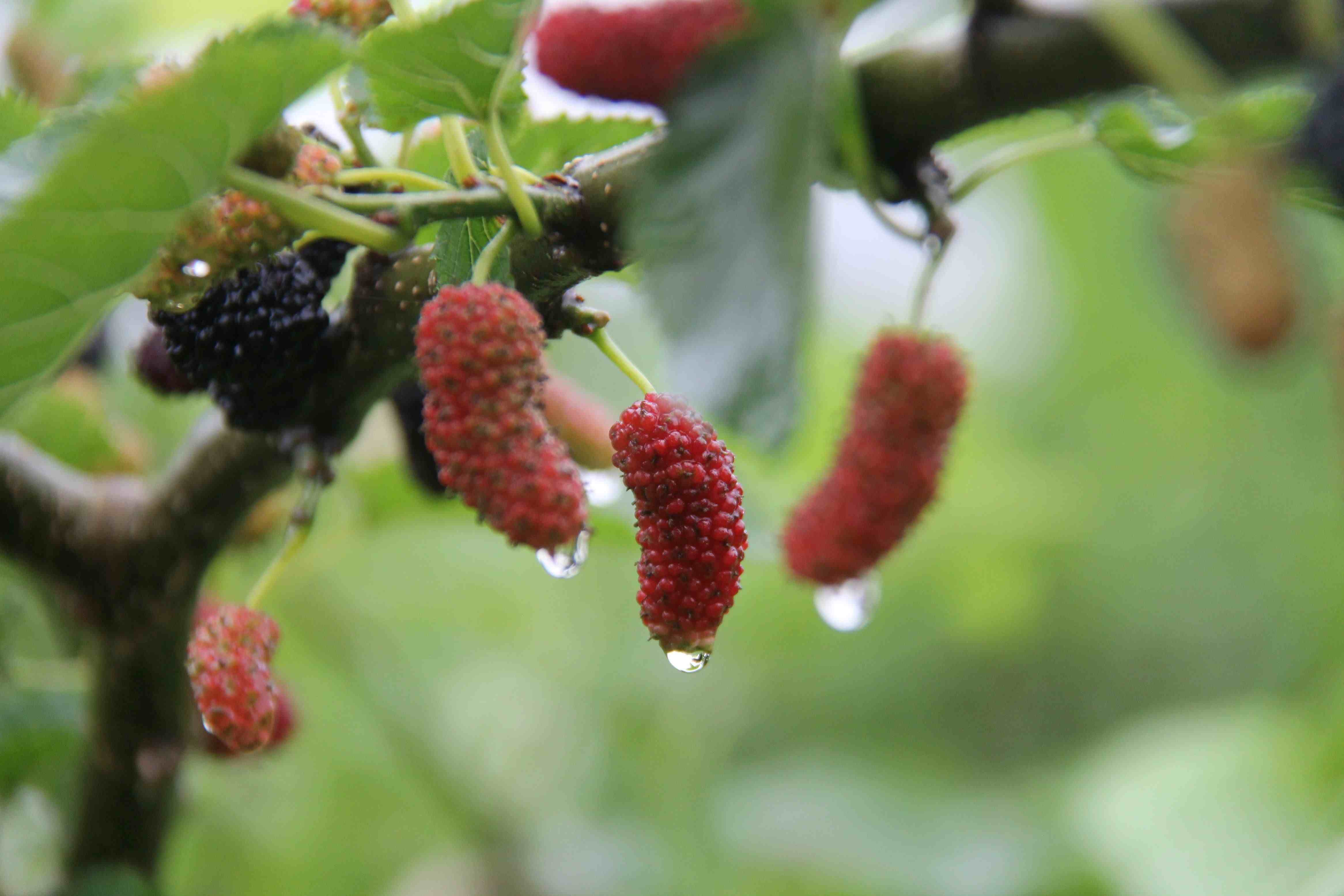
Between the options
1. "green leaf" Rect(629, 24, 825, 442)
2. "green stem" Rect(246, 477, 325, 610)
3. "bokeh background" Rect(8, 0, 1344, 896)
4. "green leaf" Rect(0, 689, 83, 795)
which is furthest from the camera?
"bokeh background" Rect(8, 0, 1344, 896)

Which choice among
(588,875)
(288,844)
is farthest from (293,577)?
(588,875)

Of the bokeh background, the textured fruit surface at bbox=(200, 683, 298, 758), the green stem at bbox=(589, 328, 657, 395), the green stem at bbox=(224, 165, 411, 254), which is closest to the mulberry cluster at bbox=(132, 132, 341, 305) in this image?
the green stem at bbox=(224, 165, 411, 254)

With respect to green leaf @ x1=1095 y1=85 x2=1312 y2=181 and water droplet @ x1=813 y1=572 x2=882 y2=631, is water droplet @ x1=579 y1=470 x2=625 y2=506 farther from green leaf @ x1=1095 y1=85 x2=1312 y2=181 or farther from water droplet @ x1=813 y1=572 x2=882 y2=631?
green leaf @ x1=1095 y1=85 x2=1312 y2=181

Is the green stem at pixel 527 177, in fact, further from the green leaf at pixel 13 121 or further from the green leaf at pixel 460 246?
the green leaf at pixel 13 121

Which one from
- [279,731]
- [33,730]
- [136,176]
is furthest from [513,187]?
[33,730]

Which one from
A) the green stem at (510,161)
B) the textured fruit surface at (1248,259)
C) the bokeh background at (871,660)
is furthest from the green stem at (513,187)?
the bokeh background at (871,660)

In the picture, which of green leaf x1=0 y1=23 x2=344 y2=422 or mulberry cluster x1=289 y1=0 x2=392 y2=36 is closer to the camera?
green leaf x1=0 y1=23 x2=344 y2=422
